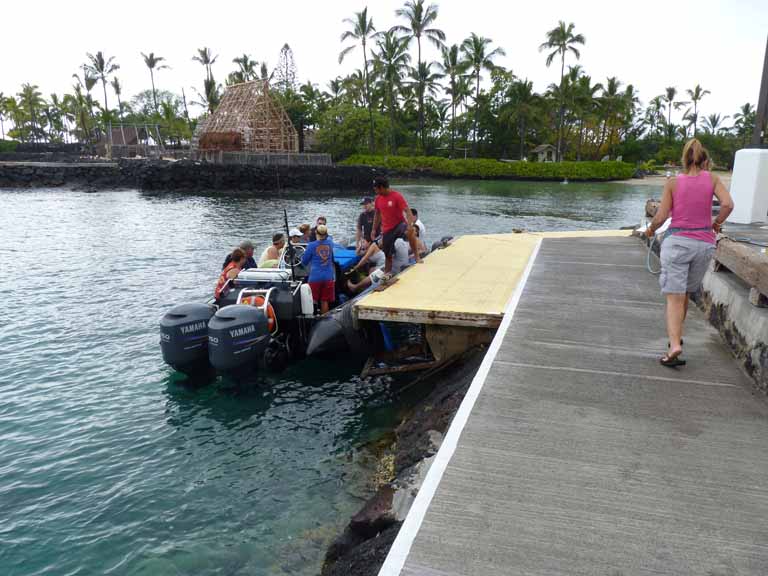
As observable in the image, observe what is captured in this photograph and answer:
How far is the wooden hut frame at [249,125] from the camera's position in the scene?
56.2 meters

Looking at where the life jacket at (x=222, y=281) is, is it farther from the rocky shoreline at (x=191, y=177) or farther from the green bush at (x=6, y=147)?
the green bush at (x=6, y=147)

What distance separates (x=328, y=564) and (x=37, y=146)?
9988 cm

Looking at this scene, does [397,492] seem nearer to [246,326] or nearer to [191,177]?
[246,326]

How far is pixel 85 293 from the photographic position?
536 inches

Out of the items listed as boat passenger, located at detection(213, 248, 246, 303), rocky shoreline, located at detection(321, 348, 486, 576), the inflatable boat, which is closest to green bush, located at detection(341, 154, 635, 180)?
boat passenger, located at detection(213, 248, 246, 303)

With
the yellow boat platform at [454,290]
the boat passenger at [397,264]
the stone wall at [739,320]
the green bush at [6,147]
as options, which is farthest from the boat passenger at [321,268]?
the green bush at [6,147]

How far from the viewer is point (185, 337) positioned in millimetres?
7305

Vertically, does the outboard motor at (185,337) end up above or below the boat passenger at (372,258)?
below

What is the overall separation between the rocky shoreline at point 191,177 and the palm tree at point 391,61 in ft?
63.7

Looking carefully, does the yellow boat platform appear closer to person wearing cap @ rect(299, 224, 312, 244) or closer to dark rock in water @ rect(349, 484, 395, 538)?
person wearing cap @ rect(299, 224, 312, 244)

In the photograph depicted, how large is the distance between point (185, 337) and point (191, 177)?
44835 millimetres

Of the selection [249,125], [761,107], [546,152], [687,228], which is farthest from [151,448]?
[546,152]

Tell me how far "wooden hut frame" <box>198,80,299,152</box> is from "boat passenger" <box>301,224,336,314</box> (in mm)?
50434

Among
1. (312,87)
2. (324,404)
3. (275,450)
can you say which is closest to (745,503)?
(275,450)
